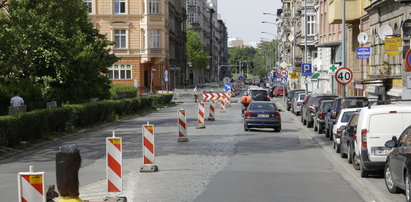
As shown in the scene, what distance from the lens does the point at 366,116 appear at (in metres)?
15.6

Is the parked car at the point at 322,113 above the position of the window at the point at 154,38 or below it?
below

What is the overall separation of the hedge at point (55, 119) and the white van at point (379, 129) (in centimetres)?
1133

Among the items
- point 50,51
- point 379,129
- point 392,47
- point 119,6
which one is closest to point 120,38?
point 119,6

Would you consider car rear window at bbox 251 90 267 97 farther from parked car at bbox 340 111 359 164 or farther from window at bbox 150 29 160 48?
window at bbox 150 29 160 48

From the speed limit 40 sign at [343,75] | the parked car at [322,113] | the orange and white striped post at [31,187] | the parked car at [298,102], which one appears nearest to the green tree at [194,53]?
the parked car at [298,102]

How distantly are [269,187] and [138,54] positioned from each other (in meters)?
71.1

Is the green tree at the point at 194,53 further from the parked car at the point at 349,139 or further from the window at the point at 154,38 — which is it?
the parked car at the point at 349,139

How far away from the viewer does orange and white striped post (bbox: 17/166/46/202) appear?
7.65 meters

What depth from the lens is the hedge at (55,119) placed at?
23119 millimetres

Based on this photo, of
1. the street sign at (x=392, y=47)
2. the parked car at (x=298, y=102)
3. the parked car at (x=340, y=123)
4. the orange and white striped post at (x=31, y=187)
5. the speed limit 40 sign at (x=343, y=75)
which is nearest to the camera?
the orange and white striped post at (x=31, y=187)

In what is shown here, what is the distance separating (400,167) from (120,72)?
242 ft

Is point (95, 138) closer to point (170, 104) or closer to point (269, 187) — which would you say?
point (269, 187)

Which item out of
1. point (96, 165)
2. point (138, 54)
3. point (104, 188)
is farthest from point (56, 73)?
point (138, 54)

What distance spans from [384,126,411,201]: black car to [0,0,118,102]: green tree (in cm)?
1700
